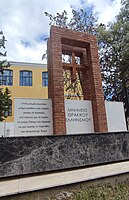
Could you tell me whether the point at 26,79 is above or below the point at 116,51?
above

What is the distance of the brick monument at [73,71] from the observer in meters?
4.64

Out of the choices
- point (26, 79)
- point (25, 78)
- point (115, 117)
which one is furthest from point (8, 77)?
point (115, 117)

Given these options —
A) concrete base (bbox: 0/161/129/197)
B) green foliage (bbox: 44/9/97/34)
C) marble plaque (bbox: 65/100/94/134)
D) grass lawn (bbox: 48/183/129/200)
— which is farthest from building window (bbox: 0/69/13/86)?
grass lawn (bbox: 48/183/129/200)

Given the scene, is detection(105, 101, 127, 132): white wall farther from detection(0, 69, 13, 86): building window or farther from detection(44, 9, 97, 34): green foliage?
detection(0, 69, 13, 86): building window

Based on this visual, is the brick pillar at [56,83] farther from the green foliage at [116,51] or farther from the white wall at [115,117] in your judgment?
the green foliage at [116,51]

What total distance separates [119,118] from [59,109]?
1.93 m

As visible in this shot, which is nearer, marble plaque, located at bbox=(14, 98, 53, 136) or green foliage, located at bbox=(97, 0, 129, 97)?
marble plaque, located at bbox=(14, 98, 53, 136)

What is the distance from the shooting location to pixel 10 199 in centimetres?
246

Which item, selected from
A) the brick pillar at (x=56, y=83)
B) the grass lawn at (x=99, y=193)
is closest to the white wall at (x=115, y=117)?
the brick pillar at (x=56, y=83)

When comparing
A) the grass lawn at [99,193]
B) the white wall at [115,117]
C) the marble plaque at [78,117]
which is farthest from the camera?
the white wall at [115,117]

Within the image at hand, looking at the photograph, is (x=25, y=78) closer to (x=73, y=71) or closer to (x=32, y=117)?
(x=73, y=71)

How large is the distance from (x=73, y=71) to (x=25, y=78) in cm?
1372

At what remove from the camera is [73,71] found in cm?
544

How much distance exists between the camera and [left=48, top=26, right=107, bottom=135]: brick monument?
4.64 meters
